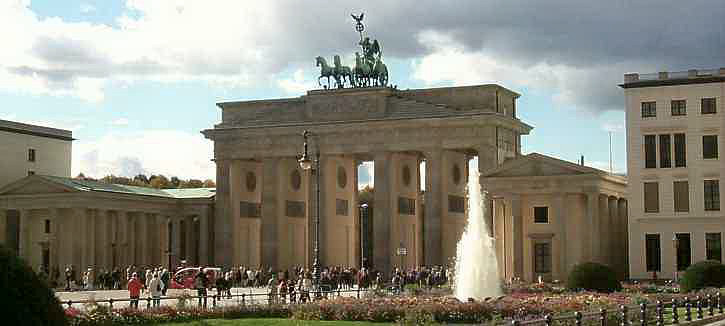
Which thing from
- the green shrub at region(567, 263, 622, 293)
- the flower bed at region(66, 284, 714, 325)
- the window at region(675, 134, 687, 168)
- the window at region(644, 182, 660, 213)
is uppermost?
the window at region(675, 134, 687, 168)

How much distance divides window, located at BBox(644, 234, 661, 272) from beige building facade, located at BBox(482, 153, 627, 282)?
8.25ft

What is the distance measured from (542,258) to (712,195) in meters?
12.1

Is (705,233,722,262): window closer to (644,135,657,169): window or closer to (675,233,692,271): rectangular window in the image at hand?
(675,233,692,271): rectangular window

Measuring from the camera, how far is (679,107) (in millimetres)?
75062

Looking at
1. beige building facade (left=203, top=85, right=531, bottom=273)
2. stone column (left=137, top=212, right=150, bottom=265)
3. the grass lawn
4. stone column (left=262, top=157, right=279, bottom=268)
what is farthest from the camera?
stone column (left=137, top=212, right=150, bottom=265)

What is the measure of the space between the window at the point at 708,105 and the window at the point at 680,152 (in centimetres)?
205

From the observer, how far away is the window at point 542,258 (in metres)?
80.4

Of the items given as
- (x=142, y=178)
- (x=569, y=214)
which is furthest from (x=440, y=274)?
(x=142, y=178)

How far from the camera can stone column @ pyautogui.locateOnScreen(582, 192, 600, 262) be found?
→ 77.4m

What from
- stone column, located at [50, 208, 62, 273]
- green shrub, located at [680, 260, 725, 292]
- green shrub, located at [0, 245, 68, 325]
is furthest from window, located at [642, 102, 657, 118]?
green shrub, located at [0, 245, 68, 325]

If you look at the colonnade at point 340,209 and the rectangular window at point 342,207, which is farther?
the rectangular window at point 342,207

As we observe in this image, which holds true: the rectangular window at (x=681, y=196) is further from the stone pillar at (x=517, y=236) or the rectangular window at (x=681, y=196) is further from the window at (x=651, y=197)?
the stone pillar at (x=517, y=236)

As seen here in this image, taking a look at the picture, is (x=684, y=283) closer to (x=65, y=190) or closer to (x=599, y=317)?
(x=599, y=317)

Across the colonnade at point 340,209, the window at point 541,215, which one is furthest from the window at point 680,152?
the colonnade at point 340,209
